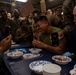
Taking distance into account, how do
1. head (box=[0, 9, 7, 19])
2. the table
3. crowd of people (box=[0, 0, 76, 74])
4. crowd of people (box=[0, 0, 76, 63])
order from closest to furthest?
the table
crowd of people (box=[0, 0, 76, 74])
crowd of people (box=[0, 0, 76, 63])
head (box=[0, 9, 7, 19])

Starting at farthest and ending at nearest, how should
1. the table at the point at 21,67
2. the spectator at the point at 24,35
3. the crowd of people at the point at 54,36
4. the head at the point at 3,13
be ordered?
the head at the point at 3,13, the spectator at the point at 24,35, the crowd of people at the point at 54,36, the table at the point at 21,67

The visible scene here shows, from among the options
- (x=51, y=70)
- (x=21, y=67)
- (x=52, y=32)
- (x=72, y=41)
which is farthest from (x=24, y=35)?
(x=51, y=70)

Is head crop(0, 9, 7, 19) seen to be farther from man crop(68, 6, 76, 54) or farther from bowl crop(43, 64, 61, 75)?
bowl crop(43, 64, 61, 75)

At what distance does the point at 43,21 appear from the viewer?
7.31 ft

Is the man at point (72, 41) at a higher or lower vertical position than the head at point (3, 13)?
lower

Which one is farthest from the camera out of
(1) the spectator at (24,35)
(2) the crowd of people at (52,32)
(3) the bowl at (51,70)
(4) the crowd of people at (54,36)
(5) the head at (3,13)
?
(5) the head at (3,13)

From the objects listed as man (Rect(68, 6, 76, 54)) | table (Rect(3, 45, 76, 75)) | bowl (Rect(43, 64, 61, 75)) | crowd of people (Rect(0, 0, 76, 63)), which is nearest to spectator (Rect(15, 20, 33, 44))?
crowd of people (Rect(0, 0, 76, 63))

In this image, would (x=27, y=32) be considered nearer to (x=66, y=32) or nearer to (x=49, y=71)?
(x=66, y=32)

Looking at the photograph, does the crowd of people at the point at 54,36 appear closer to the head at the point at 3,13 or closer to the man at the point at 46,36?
the man at the point at 46,36

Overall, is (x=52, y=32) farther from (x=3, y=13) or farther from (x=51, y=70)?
(x=3, y=13)

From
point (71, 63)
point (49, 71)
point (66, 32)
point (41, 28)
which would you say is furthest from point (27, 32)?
point (49, 71)

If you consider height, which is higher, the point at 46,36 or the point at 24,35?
the point at 46,36

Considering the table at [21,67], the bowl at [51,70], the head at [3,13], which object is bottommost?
the table at [21,67]

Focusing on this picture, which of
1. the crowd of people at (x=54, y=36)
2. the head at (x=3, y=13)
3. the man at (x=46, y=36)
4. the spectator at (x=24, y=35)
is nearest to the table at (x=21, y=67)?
the crowd of people at (x=54, y=36)
